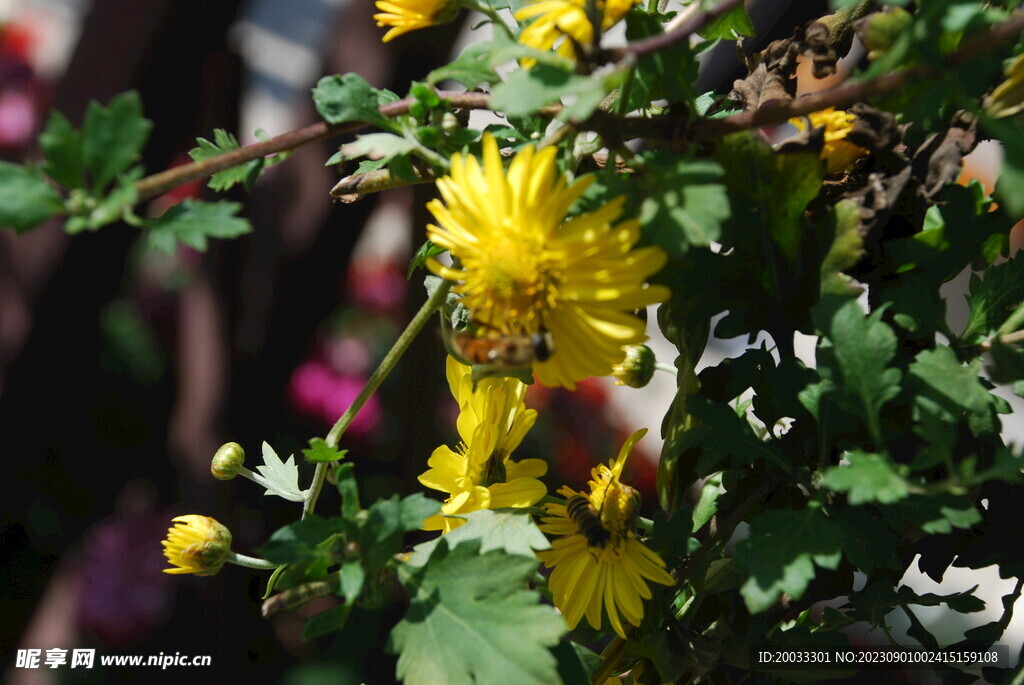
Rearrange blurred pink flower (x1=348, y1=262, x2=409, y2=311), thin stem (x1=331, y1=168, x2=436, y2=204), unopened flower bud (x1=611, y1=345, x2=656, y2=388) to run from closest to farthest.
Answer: thin stem (x1=331, y1=168, x2=436, y2=204)
unopened flower bud (x1=611, y1=345, x2=656, y2=388)
blurred pink flower (x1=348, y1=262, x2=409, y2=311)

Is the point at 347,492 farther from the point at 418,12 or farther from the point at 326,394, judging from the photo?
the point at 326,394

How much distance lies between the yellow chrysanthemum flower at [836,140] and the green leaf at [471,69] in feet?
0.36

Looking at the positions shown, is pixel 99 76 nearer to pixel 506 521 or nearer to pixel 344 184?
pixel 344 184

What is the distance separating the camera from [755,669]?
0.33 metres

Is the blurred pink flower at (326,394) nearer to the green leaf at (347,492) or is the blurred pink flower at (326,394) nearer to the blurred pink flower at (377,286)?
the blurred pink flower at (377,286)

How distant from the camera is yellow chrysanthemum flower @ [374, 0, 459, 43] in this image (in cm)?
30

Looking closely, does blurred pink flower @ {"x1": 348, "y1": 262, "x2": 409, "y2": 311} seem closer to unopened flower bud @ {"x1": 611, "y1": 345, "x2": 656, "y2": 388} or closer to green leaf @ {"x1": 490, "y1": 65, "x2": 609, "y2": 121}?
unopened flower bud @ {"x1": 611, "y1": 345, "x2": 656, "y2": 388}

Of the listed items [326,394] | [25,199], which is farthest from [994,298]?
[326,394]

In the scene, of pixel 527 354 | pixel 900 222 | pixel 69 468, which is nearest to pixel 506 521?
pixel 527 354

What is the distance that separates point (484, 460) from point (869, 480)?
0.17m

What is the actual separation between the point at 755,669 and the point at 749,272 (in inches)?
6.7

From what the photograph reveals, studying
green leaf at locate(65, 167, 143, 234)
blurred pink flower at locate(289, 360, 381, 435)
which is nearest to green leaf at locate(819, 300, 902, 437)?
green leaf at locate(65, 167, 143, 234)

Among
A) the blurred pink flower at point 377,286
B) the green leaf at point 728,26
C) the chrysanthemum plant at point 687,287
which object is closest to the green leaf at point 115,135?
the chrysanthemum plant at point 687,287

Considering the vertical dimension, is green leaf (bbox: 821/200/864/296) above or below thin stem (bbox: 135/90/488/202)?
below
